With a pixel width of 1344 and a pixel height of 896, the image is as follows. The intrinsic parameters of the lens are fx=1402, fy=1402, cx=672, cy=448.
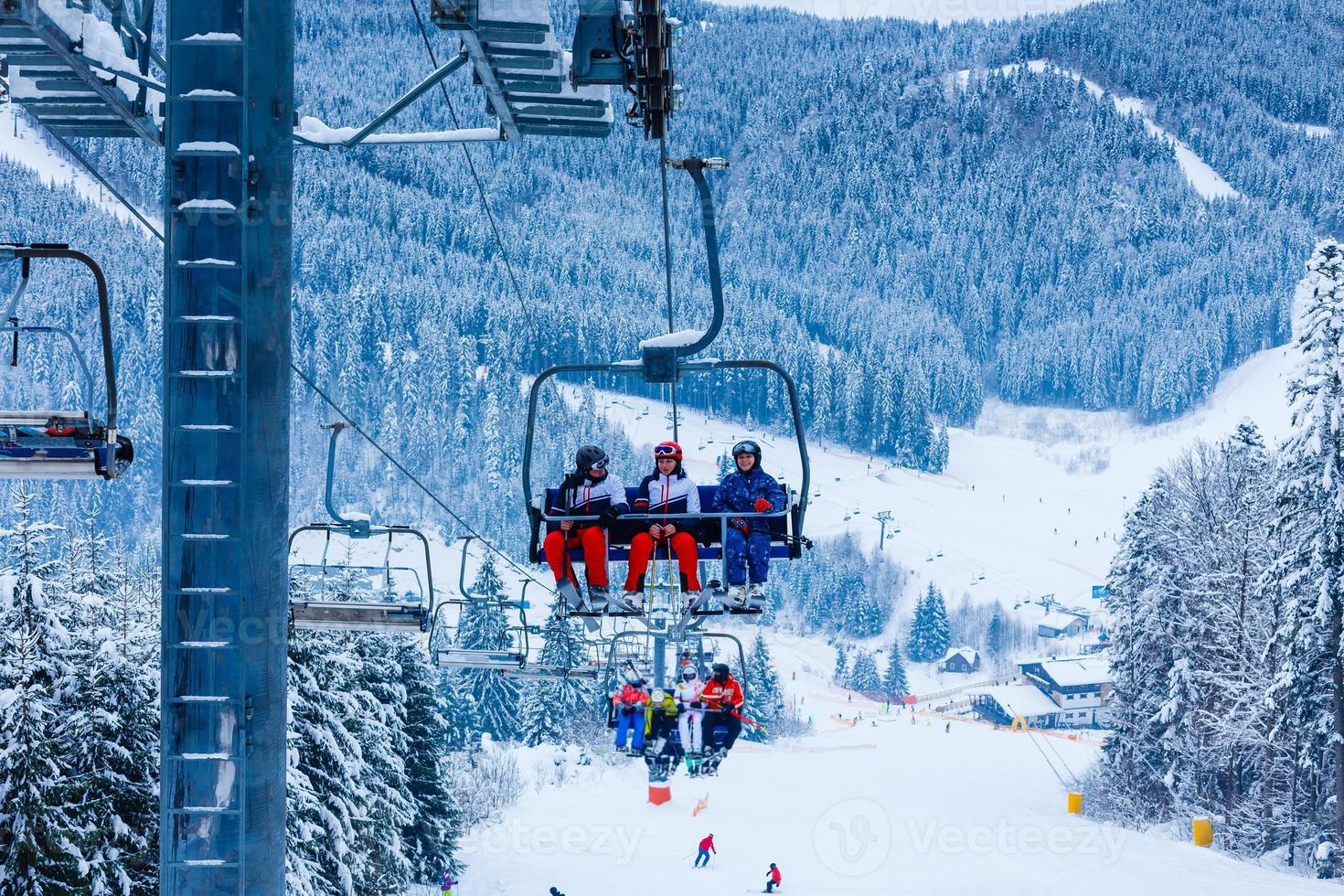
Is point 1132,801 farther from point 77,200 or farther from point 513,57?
point 77,200

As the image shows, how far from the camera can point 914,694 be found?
4235 inches

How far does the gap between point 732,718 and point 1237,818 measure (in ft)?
77.3

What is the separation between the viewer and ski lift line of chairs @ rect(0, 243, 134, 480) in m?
5.48

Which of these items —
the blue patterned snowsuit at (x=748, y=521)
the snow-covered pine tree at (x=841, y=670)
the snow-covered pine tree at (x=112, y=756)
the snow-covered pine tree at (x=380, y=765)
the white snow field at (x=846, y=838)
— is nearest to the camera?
the blue patterned snowsuit at (x=748, y=521)

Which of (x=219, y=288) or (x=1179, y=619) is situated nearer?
(x=219, y=288)

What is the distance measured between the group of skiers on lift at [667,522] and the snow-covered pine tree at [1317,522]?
1755 cm

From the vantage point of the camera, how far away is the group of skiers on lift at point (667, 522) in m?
11.0

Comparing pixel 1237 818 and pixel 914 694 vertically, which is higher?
pixel 1237 818

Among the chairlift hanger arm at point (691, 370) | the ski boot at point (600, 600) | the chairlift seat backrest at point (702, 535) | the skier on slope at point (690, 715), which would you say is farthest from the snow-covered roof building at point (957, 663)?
the chairlift hanger arm at point (691, 370)

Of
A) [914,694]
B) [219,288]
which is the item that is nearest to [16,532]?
[219,288]

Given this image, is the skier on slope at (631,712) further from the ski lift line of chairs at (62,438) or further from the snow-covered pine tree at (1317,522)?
the snow-covered pine tree at (1317,522)

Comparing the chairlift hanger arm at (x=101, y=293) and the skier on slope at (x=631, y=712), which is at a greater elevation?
the chairlift hanger arm at (x=101, y=293)

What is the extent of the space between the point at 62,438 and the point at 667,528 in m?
6.14

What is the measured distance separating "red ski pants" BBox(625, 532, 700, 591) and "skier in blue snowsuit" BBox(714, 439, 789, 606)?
12.3 inches
